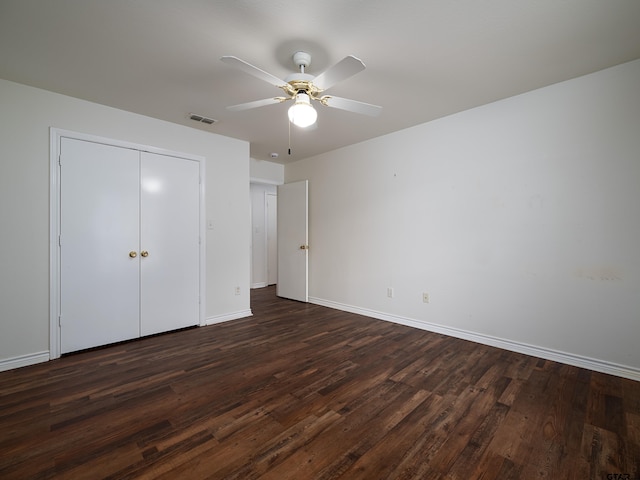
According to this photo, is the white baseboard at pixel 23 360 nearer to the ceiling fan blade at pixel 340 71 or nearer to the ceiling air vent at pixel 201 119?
the ceiling air vent at pixel 201 119

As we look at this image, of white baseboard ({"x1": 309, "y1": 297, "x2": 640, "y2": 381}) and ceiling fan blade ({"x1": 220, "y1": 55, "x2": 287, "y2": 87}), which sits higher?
ceiling fan blade ({"x1": 220, "y1": 55, "x2": 287, "y2": 87})

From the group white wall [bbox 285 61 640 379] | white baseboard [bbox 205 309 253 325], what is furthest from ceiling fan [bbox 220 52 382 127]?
white baseboard [bbox 205 309 253 325]

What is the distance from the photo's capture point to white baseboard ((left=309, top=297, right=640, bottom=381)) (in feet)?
7.84

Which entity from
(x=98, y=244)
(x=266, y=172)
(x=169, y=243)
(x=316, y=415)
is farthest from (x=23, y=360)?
(x=266, y=172)

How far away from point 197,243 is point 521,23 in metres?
3.78

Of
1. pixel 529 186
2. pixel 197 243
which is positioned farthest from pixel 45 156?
pixel 529 186

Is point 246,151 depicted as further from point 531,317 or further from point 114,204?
point 531,317

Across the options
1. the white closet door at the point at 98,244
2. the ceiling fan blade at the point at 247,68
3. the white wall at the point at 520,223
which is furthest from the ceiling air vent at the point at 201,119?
the white wall at the point at 520,223

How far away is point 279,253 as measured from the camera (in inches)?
216

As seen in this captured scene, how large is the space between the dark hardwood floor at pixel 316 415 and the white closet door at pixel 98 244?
0.30 metres

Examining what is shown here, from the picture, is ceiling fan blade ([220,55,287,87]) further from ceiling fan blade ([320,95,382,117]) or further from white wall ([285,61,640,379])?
white wall ([285,61,640,379])

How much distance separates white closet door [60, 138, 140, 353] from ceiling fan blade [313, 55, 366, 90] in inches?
99.1

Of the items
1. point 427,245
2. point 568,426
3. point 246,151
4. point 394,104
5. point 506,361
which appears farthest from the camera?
point 246,151

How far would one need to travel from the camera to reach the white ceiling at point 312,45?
175cm
